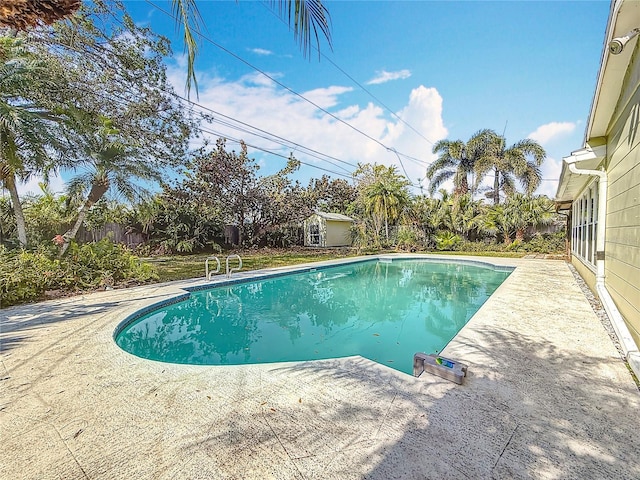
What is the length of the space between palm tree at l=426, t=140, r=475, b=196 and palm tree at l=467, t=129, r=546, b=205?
60 cm

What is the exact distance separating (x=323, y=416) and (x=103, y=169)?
8.93m

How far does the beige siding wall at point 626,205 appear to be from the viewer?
10.1 ft

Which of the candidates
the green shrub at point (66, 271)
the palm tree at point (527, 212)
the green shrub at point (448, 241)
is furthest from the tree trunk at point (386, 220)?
the green shrub at point (66, 271)

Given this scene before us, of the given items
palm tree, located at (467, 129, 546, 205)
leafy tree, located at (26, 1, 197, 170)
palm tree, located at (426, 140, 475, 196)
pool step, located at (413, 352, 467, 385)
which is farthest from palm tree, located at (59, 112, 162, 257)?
palm tree, located at (467, 129, 546, 205)

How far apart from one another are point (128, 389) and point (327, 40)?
329 cm

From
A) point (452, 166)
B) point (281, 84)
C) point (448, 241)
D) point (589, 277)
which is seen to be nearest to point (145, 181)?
point (281, 84)

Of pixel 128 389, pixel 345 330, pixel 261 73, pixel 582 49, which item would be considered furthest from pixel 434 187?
pixel 128 389

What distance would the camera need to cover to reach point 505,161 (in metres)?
19.9

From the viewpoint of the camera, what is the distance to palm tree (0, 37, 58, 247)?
19.5 feet

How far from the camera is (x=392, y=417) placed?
2.20m

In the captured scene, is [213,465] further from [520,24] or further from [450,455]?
[520,24]

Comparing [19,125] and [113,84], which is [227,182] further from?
[19,125]

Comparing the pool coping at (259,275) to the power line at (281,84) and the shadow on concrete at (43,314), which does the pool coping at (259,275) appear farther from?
the power line at (281,84)

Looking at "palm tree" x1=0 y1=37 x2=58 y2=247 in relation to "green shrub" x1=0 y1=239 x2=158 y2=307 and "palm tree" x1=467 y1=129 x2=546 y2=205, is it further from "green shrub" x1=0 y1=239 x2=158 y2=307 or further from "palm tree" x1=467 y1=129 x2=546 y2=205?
"palm tree" x1=467 y1=129 x2=546 y2=205
